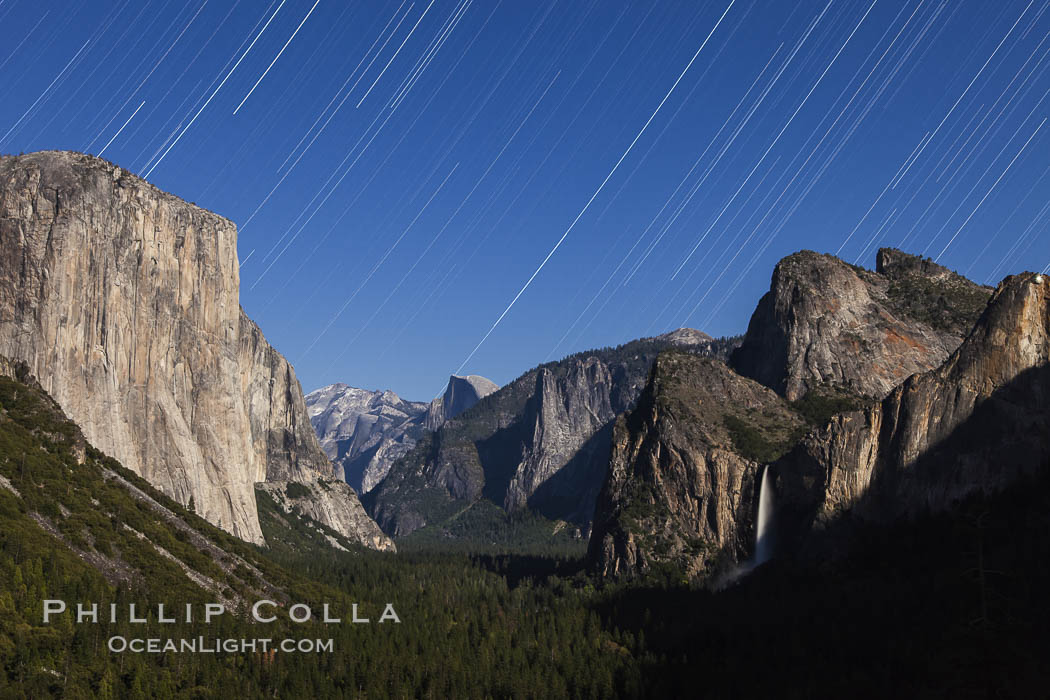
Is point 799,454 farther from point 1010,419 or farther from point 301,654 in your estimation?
point 301,654

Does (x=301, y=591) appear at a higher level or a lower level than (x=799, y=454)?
lower

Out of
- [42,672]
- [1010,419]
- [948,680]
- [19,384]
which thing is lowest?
[948,680]

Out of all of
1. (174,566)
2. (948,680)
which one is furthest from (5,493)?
(948,680)

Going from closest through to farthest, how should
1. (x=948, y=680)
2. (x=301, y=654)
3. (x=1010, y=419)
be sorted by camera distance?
(x=948, y=680) → (x=301, y=654) → (x=1010, y=419)

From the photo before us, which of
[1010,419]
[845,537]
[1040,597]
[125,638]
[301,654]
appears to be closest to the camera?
[1040,597]

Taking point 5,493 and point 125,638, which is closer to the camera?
point 125,638

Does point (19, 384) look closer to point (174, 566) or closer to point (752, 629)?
point (174, 566)
